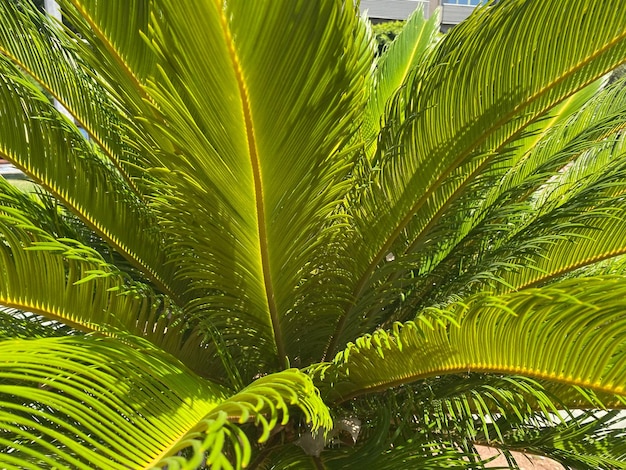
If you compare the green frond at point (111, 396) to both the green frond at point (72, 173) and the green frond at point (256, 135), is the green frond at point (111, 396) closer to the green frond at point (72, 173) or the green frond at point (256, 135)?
the green frond at point (256, 135)

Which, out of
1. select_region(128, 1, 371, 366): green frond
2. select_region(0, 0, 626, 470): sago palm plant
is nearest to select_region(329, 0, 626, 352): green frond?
select_region(0, 0, 626, 470): sago palm plant

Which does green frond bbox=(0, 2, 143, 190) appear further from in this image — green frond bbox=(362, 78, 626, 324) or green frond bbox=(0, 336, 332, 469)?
green frond bbox=(362, 78, 626, 324)

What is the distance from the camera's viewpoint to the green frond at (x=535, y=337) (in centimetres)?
93

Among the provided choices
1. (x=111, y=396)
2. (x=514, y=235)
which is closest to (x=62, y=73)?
(x=111, y=396)

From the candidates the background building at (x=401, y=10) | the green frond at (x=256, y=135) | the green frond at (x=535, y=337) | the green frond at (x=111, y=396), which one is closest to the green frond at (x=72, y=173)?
A: the green frond at (x=256, y=135)

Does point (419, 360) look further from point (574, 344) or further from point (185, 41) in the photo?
point (185, 41)

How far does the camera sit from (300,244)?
4.45 feet

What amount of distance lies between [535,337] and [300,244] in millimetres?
607

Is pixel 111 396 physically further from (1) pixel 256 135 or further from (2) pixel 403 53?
(2) pixel 403 53

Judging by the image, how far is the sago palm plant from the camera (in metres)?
0.95

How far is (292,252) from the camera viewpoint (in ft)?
4.45

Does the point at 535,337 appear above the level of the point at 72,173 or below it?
below

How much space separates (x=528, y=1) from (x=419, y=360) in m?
0.83

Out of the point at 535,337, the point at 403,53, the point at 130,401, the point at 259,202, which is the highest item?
the point at 403,53
